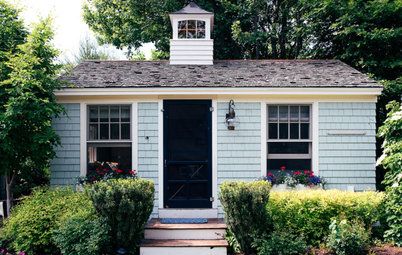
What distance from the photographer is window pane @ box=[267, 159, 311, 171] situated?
32.2ft

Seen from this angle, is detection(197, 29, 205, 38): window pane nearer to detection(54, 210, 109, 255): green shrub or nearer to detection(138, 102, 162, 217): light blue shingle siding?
detection(138, 102, 162, 217): light blue shingle siding

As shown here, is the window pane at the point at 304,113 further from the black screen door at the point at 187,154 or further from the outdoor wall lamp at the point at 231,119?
the black screen door at the point at 187,154

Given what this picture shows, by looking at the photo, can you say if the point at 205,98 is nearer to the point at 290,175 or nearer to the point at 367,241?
the point at 290,175

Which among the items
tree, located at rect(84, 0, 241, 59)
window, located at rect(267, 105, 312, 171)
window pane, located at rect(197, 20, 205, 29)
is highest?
tree, located at rect(84, 0, 241, 59)

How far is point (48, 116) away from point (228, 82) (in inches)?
150

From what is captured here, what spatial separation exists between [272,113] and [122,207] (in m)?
4.05

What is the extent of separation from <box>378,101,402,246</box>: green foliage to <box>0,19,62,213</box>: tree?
642cm

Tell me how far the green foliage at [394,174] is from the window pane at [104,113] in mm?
5745

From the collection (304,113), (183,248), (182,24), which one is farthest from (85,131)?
(304,113)

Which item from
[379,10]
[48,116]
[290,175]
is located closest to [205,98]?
[290,175]

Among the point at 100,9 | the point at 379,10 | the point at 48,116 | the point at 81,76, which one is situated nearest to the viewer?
the point at 48,116

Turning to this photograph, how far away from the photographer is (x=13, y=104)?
8109mm

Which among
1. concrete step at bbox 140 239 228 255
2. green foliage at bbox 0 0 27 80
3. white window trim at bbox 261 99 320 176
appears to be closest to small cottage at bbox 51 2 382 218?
white window trim at bbox 261 99 320 176

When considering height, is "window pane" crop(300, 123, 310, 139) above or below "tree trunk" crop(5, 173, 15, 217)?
above
